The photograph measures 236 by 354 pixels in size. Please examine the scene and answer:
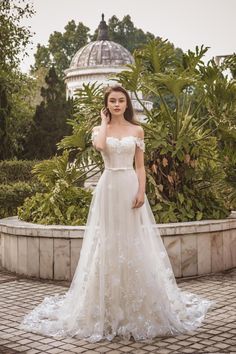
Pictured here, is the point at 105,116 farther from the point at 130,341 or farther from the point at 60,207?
the point at 60,207

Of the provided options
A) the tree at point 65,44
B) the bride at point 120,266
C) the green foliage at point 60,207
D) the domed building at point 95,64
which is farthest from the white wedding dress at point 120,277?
the tree at point 65,44

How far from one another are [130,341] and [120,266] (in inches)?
24.8

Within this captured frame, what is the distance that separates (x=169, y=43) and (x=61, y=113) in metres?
13.5

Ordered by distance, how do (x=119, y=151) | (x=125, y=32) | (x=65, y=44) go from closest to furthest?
(x=119, y=151)
(x=65, y=44)
(x=125, y=32)

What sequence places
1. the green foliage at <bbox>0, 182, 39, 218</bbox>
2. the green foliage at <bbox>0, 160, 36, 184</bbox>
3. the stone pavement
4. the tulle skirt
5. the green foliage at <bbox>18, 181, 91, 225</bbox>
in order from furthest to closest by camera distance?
the green foliage at <bbox>0, 160, 36, 184</bbox> < the green foliage at <bbox>0, 182, 39, 218</bbox> < the green foliage at <bbox>18, 181, 91, 225</bbox> < the tulle skirt < the stone pavement

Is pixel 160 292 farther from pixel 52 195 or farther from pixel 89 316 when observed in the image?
pixel 52 195

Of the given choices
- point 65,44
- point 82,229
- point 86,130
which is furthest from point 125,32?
point 82,229

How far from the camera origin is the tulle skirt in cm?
471

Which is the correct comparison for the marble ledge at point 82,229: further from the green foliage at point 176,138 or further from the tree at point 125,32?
the tree at point 125,32

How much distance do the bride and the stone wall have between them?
175 cm

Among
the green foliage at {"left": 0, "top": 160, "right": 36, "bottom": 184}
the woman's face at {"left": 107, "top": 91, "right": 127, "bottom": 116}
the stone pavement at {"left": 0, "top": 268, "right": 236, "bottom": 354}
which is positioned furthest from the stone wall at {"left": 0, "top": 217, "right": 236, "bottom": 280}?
the green foliage at {"left": 0, "top": 160, "right": 36, "bottom": 184}

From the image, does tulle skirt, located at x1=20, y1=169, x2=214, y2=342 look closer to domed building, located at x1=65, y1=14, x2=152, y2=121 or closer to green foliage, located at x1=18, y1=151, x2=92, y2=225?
green foliage, located at x1=18, y1=151, x2=92, y2=225

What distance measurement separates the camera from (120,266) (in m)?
4.80

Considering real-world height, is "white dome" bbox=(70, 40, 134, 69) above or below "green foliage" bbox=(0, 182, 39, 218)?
above
